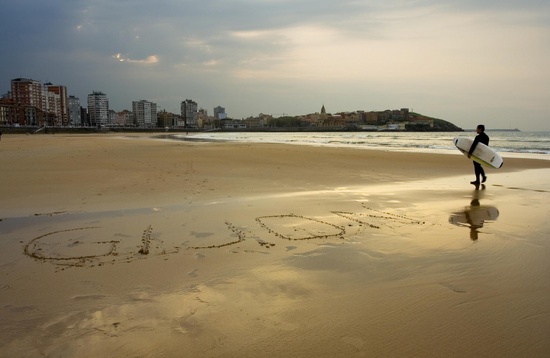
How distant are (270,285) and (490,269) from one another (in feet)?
8.08

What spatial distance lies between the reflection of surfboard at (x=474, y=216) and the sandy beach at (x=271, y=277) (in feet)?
0.13

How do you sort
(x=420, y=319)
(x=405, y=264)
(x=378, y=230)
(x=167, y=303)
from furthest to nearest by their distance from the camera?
(x=378, y=230) → (x=405, y=264) → (x=167, y=303) → (x=420, y=319)

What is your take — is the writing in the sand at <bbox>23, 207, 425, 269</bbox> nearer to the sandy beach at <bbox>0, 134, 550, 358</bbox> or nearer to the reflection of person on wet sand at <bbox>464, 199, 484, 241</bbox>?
the sandy beach at <bbox>0, 134, 550, 358</bbox>

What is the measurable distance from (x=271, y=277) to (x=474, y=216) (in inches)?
192

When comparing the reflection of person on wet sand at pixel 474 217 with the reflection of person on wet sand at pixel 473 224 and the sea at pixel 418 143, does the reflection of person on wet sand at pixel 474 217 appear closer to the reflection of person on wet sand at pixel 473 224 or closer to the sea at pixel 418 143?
the reflection of person on wet sand at pixel 473 224

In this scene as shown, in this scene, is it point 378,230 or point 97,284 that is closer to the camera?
point 97,284

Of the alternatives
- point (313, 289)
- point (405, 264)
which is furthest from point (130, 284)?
point (405, 264)

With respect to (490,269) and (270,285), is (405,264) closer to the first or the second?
(490,269)

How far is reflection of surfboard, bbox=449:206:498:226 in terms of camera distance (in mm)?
6695

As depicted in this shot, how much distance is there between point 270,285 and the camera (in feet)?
12.5

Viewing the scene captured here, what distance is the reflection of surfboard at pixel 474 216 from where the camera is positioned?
670cm

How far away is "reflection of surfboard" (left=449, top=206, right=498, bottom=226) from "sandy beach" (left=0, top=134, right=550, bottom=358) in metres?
0.04

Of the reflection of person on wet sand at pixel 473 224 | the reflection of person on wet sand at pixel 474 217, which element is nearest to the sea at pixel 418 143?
the reflection of person on wet sand at pixel 474 217

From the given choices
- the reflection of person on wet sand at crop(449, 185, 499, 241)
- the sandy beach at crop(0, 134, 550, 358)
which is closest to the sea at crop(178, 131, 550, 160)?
the reflection of person on wet sand at crop(449, 185, 499, 241)
